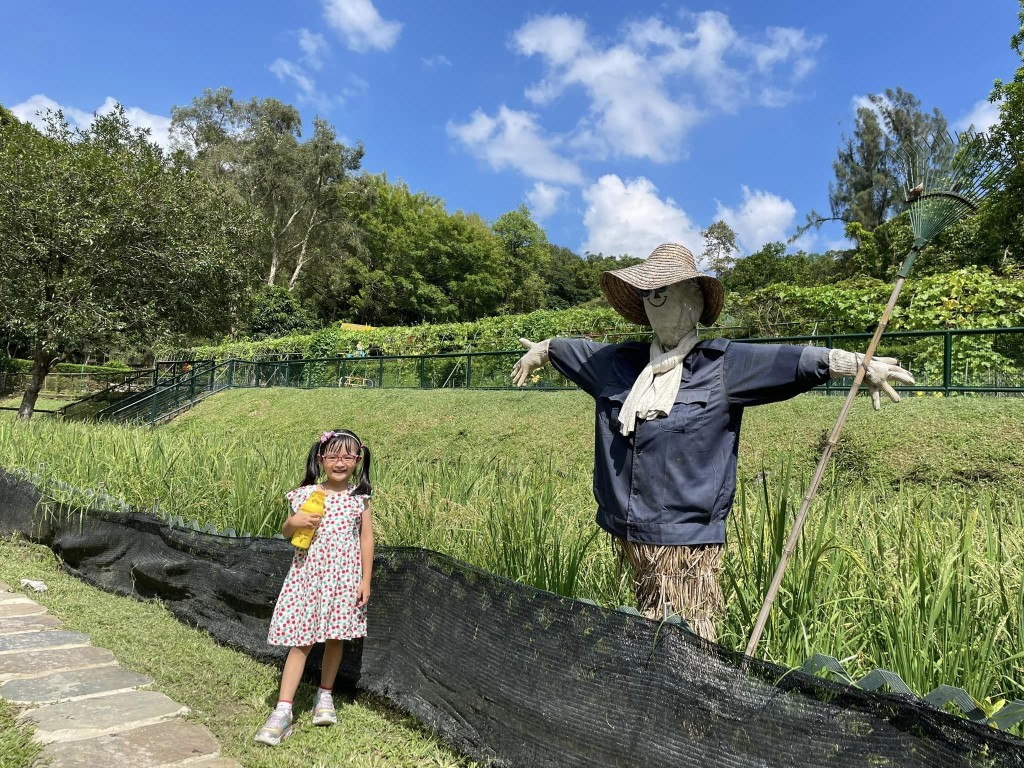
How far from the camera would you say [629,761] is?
1.78 metres

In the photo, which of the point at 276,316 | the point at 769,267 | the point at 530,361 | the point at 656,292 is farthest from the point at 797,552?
the point at 769,267

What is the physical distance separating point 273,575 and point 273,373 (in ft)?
54.8

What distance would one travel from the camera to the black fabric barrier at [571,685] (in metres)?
1.44

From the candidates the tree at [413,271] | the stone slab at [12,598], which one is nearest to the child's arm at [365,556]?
the stone slab at [12,598]

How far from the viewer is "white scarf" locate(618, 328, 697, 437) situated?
2178 millimetres

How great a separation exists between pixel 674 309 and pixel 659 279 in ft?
0.43

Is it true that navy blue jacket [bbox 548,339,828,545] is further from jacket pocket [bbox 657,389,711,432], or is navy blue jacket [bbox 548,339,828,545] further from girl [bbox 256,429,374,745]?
girl [bbox 256,429,374,745]

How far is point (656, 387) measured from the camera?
2.23 metres

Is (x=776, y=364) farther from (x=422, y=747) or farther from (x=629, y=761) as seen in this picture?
(x=422, y=747)

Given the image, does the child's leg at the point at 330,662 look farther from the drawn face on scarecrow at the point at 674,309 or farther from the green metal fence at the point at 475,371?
the green metal fence at the point at 475,371

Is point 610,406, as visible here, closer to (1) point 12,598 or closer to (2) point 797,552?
(2) point 797,552

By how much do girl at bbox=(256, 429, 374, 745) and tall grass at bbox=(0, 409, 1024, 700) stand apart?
21.9 inches

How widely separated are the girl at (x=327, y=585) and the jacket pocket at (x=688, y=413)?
4.04 feet

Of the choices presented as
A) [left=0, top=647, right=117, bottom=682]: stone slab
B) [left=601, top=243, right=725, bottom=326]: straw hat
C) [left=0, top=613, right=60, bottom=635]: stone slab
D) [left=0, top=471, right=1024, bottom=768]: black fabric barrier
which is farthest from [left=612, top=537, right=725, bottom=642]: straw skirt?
[left=0, top=613, right=60, bottom=635]: stone slab
